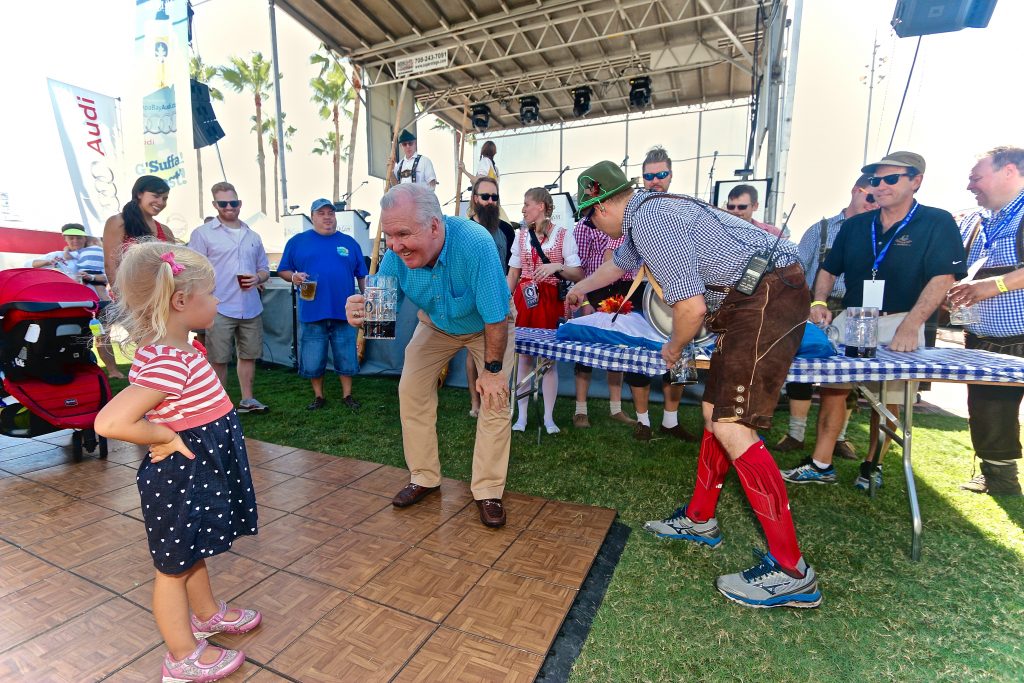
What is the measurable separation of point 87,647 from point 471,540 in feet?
4.83

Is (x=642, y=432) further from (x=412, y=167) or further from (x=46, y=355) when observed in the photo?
(x=46, y=355)

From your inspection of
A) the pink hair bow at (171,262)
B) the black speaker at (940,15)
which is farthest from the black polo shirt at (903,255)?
the pink hair bow at (171,262)

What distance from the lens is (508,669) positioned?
1.57 metres

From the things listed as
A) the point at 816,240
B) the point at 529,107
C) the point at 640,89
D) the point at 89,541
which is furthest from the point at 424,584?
the point at 529,107

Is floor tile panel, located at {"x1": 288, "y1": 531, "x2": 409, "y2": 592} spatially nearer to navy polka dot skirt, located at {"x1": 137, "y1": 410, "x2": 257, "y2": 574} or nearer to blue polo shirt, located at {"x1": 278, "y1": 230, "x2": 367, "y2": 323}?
navy polka dot skirt, located at {"x1": 137, "y1": 410, "x2": 257, "y2": 574}

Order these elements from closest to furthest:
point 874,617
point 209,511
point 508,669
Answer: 1. point 209,511
2. point 508,669
3. point 874,617

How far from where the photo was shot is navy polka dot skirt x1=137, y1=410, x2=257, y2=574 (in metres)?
1.38

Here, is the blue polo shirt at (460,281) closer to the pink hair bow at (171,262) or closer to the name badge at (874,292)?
the pink hair bow at (171,262)

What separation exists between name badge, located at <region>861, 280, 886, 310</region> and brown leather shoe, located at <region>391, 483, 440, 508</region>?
8.79 ft

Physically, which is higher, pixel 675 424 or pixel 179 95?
pixel 179 95

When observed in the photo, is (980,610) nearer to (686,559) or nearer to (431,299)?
(686,559)

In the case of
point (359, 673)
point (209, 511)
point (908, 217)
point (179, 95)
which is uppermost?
point (179, 95)

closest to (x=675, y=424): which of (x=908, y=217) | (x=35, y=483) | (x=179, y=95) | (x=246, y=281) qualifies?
(x=908, y=217)

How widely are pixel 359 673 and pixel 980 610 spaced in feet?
7.79
